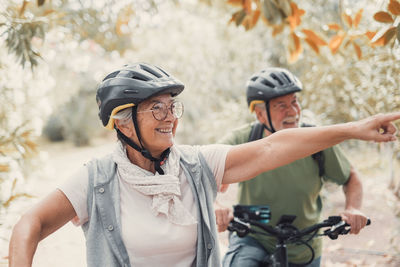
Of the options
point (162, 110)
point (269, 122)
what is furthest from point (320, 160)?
point (162, 110)

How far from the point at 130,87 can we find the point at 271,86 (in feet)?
4.79

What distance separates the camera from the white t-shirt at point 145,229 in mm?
2258

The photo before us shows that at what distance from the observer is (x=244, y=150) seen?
2.45 m

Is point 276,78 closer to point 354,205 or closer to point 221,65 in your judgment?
point 354,205

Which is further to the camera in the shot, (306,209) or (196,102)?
(196,102)

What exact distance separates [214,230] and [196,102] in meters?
9.33

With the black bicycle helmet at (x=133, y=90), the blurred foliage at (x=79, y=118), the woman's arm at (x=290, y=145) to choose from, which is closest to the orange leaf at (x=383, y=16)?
the woman's arm at (x=290, y=145)

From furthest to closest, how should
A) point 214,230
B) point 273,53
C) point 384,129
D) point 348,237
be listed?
point 273,53 < point 348,237 < point 214,230 < point 384,129

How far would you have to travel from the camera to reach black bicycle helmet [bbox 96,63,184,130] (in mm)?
2389

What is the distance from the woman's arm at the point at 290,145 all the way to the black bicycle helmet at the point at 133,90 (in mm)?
390

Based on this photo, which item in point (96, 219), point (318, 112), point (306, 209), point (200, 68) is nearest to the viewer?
point (96, 219)

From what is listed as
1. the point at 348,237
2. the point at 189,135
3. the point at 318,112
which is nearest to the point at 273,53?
the point at 318,112

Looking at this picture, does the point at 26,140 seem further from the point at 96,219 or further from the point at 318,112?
the point at 318,112

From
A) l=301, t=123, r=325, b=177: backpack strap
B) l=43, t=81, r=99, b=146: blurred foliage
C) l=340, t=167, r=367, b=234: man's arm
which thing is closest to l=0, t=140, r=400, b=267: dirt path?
l=340, t=167, r=367, b=234: man's arm
